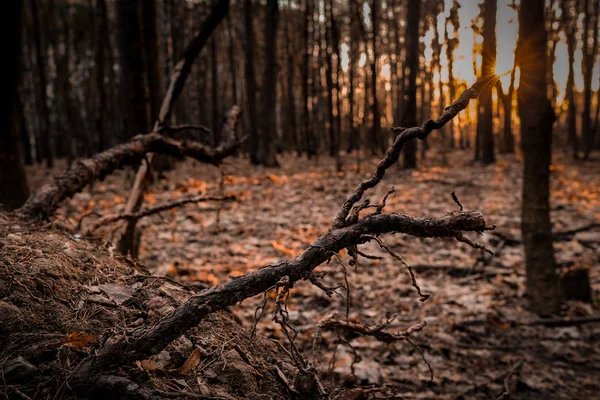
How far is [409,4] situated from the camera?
11852mm

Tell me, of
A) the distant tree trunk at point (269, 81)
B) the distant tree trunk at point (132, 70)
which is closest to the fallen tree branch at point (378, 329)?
the distant tree trunk at point (132, 70)

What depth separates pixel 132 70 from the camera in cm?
700

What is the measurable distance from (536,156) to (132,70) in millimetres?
6091

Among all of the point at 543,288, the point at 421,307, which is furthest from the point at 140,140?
the point at 543,288

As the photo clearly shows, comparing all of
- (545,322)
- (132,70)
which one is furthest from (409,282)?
(132,70)

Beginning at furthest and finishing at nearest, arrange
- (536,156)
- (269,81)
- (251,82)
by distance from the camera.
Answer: (251,82)
(269,81)
(536,156)

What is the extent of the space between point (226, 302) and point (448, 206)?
23.8 ft

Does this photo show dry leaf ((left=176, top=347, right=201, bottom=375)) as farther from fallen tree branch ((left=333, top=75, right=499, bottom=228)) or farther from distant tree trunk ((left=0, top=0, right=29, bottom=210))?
distant tree trunk ((left=0, top=0, right=29, bottom=210))

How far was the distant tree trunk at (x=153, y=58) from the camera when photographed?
29.2 ft

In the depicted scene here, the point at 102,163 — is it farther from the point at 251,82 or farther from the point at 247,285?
the point at 251,82

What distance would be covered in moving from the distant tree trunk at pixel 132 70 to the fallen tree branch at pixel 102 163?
145 inches

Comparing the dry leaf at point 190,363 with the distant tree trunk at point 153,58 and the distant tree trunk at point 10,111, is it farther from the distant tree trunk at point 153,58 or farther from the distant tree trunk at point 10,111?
the distant tree trunk at point 153,58

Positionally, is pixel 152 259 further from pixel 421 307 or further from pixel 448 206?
pixel 448 206

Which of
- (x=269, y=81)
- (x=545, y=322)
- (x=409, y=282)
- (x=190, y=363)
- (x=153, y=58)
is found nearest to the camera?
(x=190, y=363)
